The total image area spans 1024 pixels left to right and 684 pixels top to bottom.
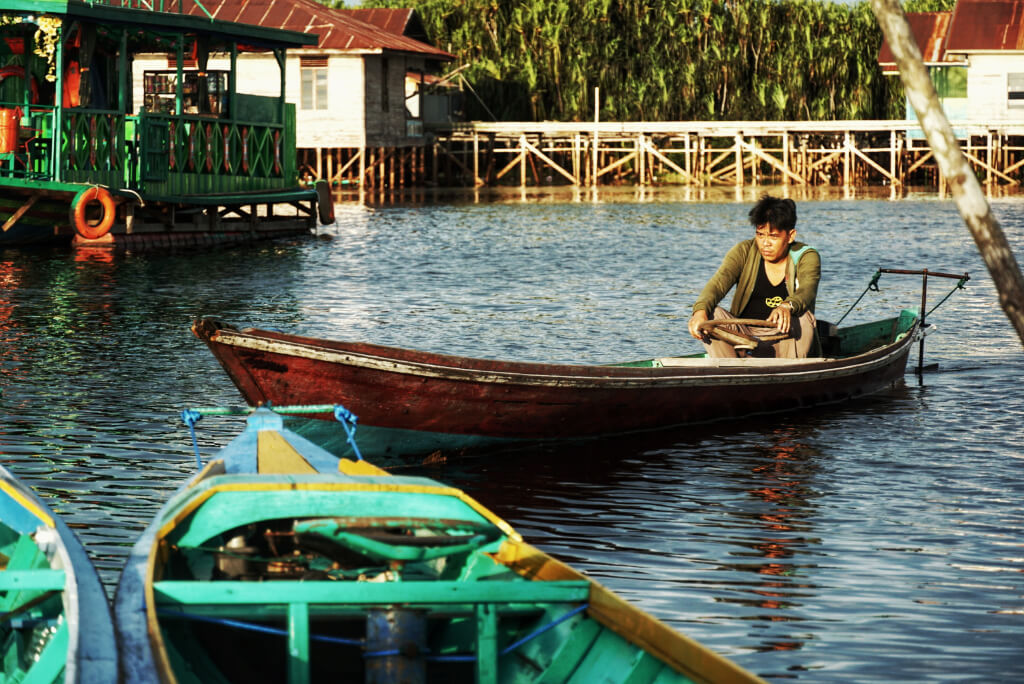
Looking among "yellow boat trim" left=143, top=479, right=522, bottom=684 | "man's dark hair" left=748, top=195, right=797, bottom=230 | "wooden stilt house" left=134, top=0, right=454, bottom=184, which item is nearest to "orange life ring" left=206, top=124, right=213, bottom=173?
"wooden stilt house" left=134, top=0, right=454, bottom=184

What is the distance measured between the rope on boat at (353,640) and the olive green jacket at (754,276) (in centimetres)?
534

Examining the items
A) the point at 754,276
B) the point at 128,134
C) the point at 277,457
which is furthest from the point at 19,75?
the point at 277,457

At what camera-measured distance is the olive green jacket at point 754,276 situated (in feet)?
31.6

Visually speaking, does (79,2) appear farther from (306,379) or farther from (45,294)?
(306,379)

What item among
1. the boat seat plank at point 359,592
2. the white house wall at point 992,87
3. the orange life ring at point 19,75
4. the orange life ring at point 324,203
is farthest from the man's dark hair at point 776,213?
the white house wall at point 992,87

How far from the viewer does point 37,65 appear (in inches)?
889

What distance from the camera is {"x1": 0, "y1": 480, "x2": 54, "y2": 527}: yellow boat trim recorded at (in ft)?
16.4

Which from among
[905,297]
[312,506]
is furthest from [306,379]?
[905,297]

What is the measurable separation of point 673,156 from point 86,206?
1404 inches

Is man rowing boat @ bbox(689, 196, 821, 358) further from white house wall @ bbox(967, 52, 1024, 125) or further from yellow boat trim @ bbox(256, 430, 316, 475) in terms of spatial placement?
white house wall @ bbox(967, 52, 1024, 125)

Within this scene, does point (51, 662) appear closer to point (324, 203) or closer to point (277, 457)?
point (277, 457)

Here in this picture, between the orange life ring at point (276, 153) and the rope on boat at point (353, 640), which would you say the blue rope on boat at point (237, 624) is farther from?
the orange life ring at point (276, 153)

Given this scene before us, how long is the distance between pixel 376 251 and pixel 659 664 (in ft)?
69.5

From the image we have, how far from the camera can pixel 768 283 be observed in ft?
32.2
